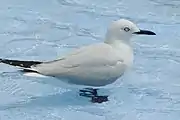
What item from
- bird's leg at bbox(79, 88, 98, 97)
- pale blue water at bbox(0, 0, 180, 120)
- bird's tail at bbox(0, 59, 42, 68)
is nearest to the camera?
bird's tail at bbox(0, 59, 42, 68)

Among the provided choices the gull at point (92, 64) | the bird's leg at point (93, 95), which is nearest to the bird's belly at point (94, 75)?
the gull at point (92, 64)

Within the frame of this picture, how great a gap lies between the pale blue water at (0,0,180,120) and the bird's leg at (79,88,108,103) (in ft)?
0.10

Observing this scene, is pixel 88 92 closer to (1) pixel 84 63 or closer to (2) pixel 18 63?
(1) pixel 84 63

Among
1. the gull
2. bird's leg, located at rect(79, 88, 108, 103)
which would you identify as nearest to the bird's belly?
the gull

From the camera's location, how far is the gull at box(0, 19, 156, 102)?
2955mm

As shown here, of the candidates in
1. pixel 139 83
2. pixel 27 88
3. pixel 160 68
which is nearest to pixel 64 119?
pixel 27 88

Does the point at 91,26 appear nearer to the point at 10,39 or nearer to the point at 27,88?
the point at 10,39

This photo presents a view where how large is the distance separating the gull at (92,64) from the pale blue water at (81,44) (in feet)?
0.50

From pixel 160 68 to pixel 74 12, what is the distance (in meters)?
1.03

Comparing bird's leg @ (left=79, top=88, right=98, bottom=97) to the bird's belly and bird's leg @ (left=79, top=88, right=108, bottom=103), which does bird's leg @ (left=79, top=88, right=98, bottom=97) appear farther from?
the bird's belly

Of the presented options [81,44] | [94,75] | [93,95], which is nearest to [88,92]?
[93,95]

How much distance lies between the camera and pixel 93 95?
Answer: 125 inches

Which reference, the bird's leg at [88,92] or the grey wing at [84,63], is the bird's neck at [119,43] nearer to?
the grey wing at [84,63]

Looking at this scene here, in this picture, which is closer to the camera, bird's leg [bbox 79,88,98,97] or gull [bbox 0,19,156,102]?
gull [bbox 0,19,156,102]
